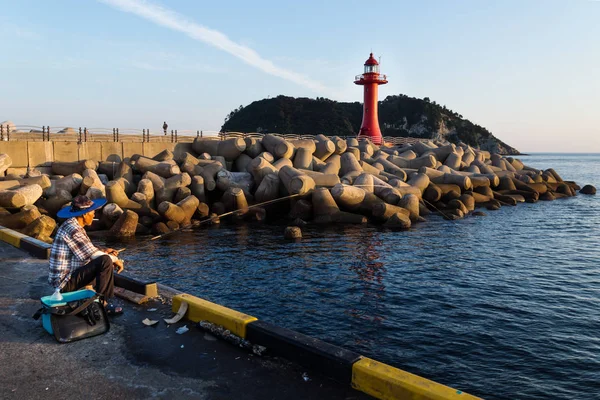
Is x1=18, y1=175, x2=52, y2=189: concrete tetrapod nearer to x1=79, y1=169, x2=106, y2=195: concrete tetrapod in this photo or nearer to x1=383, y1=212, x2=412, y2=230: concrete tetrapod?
x1=79, y1=169, x2=106, y2=195: concrete tetrapod

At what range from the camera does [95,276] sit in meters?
5.50

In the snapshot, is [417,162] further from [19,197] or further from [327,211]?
[19,197]

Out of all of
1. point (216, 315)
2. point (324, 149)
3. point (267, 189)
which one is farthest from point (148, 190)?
point (216, 315)

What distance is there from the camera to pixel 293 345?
4711 millimetres

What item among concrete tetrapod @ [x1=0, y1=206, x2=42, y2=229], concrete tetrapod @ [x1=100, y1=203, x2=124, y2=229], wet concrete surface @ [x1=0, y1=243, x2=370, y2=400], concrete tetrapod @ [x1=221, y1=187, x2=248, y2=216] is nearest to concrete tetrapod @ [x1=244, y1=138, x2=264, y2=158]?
concrete tetrapod @ [x1=221, y1=187, x2=248, y2=216]

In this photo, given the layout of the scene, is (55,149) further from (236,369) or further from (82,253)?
(236,369)

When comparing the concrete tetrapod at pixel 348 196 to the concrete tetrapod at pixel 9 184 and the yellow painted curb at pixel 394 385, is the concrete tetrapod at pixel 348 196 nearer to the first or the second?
the concrete tetrapod at pixel 9 184

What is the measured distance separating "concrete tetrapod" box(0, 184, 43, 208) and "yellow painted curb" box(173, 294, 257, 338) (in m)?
11.4

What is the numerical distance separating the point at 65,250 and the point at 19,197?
1127cm

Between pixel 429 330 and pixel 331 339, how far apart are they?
5.65ft

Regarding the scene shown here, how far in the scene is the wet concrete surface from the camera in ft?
13.4

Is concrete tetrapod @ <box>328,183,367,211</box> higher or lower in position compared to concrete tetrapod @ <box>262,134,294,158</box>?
lower

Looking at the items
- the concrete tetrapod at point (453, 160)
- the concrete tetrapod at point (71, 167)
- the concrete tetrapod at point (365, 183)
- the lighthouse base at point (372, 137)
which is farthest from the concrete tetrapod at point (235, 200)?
the lighthouse base at point (372, 137)

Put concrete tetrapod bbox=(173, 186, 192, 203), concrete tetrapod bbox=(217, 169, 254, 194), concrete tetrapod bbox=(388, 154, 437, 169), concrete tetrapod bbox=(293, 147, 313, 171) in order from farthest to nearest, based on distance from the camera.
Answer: concrete tetrapod bbox=(388, 154, 437, 169)
concrete tetrapod bbox=(293, 147, 313, 171)
concrete tetrapod bbox=(217, 169, 254, 194)
concrete tetrapod bbox=(173, 186, 192, 203)
